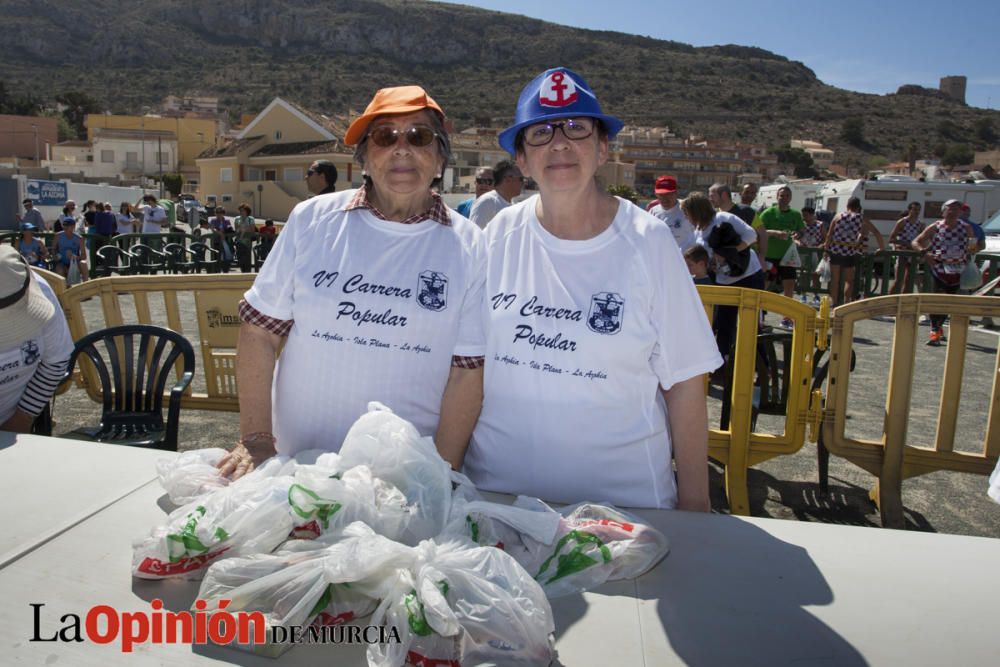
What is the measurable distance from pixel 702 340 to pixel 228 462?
4.70ft

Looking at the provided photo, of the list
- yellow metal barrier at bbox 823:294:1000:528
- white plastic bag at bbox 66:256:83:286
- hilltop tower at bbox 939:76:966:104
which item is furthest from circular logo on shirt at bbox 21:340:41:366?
hilltop tower at bbox 939:76:966:104

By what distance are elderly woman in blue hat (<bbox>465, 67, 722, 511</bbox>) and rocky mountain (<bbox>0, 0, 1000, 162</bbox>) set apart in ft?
304

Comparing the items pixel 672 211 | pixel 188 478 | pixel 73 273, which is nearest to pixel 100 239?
pixel 73 273

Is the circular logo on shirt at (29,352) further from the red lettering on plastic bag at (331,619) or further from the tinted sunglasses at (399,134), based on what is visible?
the red lettering on plastic bag at (331,619)

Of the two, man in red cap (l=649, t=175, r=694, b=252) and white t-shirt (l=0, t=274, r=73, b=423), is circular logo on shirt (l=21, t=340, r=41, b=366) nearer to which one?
white t-shirt (l=0, t=274, r=73, b=423)

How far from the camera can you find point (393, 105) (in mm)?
2365

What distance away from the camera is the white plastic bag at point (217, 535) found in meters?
1.57

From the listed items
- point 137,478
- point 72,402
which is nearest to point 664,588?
point 137,478

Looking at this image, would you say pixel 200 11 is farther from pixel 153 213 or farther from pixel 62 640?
pixel 62 640

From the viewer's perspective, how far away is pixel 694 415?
2199mm

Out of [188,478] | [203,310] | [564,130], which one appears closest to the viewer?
[188,478]

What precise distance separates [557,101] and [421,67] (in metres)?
131

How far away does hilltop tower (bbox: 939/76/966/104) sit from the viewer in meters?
128

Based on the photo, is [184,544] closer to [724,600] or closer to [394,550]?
[394,550]
